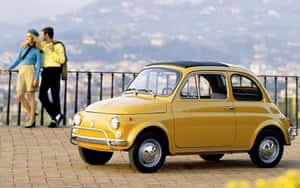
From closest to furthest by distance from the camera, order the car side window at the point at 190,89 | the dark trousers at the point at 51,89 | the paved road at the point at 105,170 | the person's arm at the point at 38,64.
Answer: the paved road at the point at 105,170 < the car side window at the point at 190,89 < the person's arm at the point at 38,64 < the dark trousers at the point at 51,89

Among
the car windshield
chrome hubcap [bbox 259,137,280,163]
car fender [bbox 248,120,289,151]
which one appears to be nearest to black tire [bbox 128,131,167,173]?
the car windshield

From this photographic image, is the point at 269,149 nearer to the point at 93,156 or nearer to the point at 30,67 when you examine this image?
the point at 93,156

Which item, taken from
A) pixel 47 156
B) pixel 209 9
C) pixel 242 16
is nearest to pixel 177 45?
pixel 209 9

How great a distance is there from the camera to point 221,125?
26.6 ft

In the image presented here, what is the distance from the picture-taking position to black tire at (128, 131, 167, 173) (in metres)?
7.36

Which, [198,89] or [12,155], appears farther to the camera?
[12,155]

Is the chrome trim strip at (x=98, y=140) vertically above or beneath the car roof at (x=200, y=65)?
beneath

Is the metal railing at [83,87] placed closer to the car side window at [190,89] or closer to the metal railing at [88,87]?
the metal railing at [88,87]

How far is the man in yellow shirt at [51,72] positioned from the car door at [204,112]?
18.6 feet

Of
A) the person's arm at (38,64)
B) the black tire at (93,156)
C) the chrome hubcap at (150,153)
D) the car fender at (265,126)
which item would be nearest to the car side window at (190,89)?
the chrome hubcap at (150,153)

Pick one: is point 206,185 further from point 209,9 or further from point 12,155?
point 209,9

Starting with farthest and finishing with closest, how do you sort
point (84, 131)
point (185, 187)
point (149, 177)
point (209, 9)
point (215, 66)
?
point (209, 9) → point (215, 66) → point (84, 131) → point (149, 177) → point (185, 187)

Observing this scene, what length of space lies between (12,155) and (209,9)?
6899cm

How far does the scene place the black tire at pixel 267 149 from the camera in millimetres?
8305
